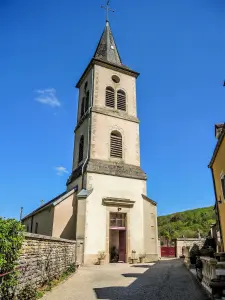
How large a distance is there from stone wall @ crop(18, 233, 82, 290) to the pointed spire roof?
65.1 feet

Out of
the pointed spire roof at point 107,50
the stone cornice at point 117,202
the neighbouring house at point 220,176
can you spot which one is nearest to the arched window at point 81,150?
the stone cornice at point 117,202

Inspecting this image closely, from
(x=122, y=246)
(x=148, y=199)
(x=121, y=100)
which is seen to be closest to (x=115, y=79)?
(x=121, y=100)

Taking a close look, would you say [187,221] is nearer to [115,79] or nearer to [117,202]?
[115,79]

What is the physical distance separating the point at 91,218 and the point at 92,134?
22.4 feet

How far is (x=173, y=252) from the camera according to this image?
28797mm

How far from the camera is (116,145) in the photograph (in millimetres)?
21578

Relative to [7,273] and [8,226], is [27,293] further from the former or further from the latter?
[8,226]

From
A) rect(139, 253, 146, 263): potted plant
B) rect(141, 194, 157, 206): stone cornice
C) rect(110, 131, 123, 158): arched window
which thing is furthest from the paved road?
rect(110, 131, 123, 158): arched window

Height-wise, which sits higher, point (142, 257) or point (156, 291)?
point (142, 257)

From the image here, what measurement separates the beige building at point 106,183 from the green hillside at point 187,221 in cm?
3186

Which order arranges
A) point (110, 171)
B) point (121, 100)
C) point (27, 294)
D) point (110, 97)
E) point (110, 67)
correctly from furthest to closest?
point (110, 67) → point (121, 100) → point (110, 97) → point (110, 171) → point (27, 294)

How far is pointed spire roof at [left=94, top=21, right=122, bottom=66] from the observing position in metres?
26.4

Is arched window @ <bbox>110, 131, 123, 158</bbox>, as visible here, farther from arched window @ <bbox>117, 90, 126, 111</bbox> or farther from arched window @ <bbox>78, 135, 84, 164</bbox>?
arched window @ <bbox>117, 90, 126, 111</bbox>

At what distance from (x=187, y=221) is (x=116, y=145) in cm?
4301
